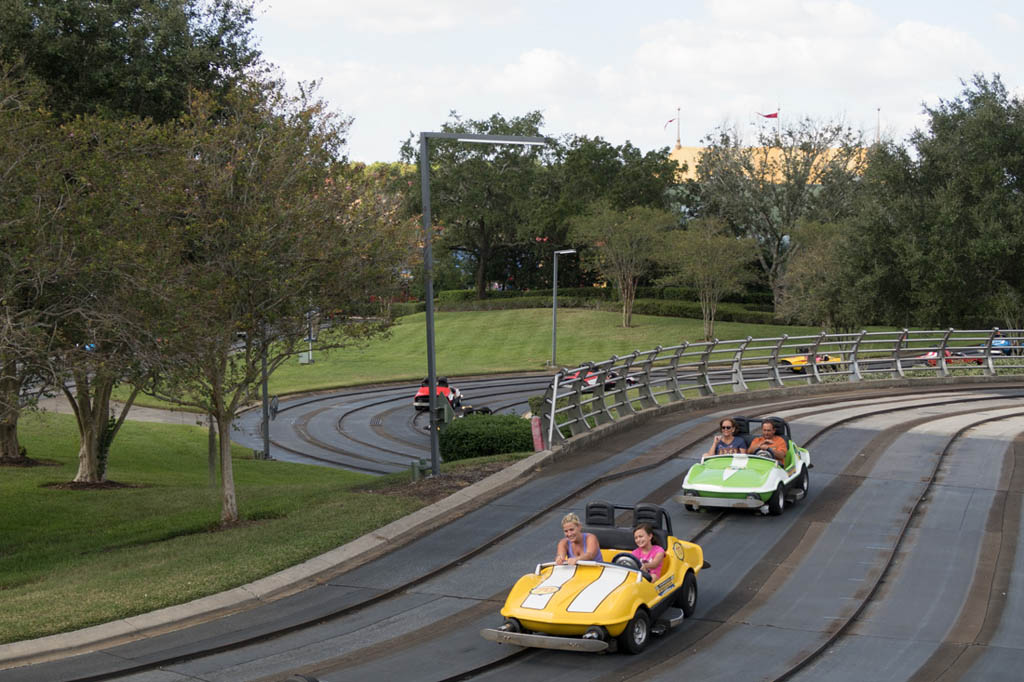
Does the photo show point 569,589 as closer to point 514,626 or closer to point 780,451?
point 514,626

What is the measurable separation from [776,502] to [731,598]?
3.74 metres

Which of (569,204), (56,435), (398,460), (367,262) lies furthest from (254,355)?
(569,204)

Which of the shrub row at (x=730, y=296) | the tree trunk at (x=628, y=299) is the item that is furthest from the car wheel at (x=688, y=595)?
the shrub row at (x=730, y=296)

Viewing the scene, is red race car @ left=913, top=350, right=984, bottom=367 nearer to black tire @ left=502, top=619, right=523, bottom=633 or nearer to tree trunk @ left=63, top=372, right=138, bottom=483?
tree trunk @ left=63, top=372, right=138, bottom=483

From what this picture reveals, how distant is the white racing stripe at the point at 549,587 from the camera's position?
1050 cm

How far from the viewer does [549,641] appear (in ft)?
33.0

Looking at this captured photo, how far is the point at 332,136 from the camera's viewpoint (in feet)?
59.5

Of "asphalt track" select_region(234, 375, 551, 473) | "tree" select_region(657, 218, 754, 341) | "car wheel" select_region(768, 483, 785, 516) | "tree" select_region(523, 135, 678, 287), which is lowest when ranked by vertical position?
"asphalt track" select_region(234, 375, 551, 473)

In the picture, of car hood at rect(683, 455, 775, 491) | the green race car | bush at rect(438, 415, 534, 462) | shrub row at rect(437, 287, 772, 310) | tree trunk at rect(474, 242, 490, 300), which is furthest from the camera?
tree trunk at rect(474, 242, 490, 300)

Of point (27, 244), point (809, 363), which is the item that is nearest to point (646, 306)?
point (809, 363)

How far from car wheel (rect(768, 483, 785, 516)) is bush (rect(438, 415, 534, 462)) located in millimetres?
7037

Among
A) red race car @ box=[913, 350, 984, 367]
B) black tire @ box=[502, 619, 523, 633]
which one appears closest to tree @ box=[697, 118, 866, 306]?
red race car @ box=[913, 350, 984, 367]

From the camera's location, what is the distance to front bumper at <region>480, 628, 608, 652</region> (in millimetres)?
9930

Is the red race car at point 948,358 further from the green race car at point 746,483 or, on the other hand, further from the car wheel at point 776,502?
the car wheel at point 776,502
